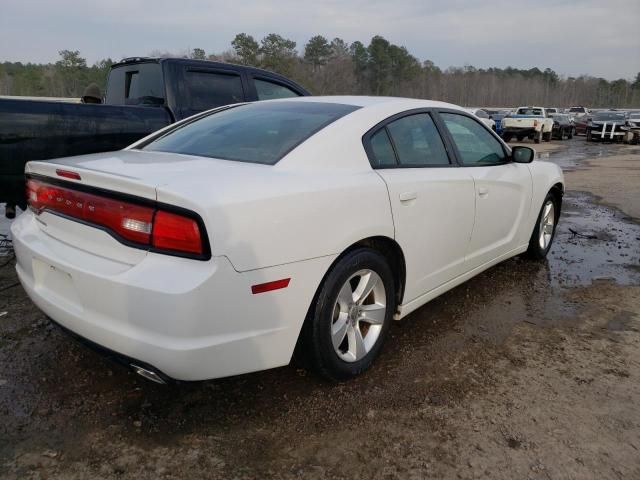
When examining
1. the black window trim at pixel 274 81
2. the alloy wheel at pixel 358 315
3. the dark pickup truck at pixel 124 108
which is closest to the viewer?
the alloy wheel at pixel 358 315

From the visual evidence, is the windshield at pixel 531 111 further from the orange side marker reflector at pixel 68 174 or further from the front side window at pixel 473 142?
the orange side marker reflector at pixel 68 174

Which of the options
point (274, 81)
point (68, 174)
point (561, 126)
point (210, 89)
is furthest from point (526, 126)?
point (68, 174)

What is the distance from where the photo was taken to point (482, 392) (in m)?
2.68

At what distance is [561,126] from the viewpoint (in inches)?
1136

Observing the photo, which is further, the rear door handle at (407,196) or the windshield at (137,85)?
the windshield at (137,85)

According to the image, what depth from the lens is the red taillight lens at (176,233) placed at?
197 cm

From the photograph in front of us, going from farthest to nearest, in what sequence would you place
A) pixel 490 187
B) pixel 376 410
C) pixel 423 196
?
pixel 490 187
pixel 423 196
pixel 376 410

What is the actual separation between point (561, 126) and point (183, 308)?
31.1 metres

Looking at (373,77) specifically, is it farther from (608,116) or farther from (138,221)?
(138,221)

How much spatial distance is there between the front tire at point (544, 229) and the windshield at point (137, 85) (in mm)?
3901

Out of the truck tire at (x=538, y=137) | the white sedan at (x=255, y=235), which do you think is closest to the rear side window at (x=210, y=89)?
the white sedan at (x=255, y=235)

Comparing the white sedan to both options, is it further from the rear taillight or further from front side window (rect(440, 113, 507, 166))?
front side window (rect(440, 113, 507, 166))

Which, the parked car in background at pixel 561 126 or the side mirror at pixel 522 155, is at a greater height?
the side mirror at pixel 522 155

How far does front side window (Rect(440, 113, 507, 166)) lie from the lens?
3602 millimetres
